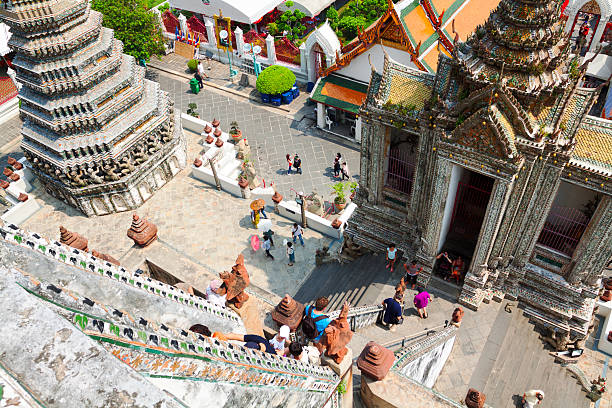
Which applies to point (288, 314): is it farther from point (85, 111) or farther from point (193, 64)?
point (193, 64)

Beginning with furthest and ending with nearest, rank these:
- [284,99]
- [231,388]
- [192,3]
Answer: [192,3] < [284,99] < [231,388]

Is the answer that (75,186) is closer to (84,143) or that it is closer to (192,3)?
(84,143)

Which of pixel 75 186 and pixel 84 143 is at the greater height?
pixel 84 143

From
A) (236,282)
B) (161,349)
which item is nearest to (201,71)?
(236,282)

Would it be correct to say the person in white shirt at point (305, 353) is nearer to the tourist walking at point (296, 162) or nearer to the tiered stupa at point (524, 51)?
the tiered stupa at point (524, 51)

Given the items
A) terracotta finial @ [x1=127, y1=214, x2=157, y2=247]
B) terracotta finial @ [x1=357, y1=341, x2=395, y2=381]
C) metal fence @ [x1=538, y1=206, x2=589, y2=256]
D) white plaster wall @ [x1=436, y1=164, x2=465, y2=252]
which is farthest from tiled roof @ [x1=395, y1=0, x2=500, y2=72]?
terracotta finial @ [x1=357, y1=341, x2=395, y2=381]

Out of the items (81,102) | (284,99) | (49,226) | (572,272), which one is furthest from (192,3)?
(572,272)

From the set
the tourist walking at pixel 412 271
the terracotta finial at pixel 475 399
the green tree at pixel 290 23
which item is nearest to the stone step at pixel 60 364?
the terracotta finial at pixel 475 399
